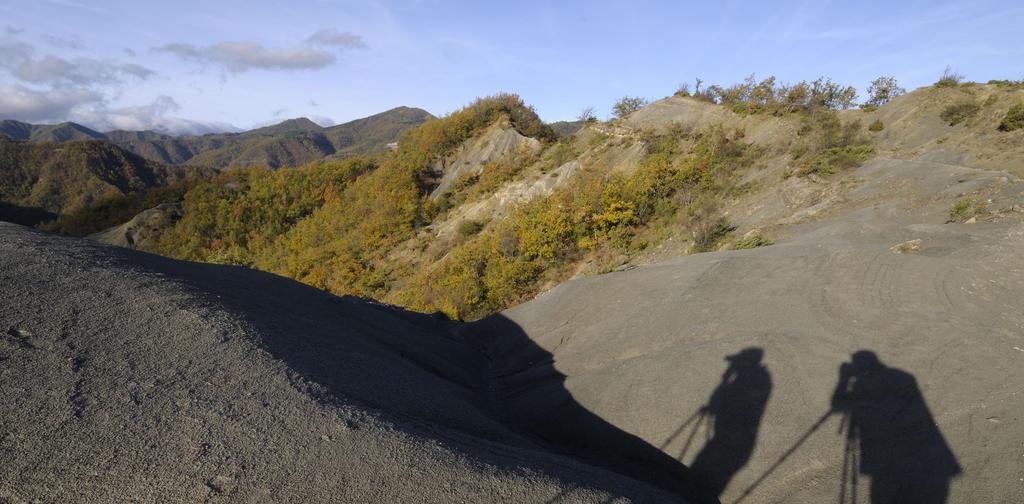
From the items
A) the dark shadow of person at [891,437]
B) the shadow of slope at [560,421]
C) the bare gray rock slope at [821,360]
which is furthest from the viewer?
the shadow of slope at [560,421]

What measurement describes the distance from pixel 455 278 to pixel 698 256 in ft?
39.8

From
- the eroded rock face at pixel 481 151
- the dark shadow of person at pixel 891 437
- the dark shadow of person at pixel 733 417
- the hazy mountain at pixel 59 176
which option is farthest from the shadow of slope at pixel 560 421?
the hazy mountain at pixel 59 176

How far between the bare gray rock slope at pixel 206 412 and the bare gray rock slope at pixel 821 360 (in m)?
1.65

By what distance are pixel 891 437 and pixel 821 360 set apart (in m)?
1.74

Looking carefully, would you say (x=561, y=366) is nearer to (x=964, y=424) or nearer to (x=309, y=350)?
(x=309, y=350)

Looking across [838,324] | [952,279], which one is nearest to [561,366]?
[838,324]

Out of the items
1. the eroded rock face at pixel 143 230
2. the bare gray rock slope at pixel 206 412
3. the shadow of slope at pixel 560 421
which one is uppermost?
the bare gray rock slope at pixel 206 412

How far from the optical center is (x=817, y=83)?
25422 mm

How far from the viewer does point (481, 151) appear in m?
41.1

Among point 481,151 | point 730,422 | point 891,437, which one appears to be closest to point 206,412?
point 730,422

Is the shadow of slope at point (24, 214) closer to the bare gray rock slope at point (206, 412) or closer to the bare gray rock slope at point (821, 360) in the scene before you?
the bare gray rock slope at point (206, 412)

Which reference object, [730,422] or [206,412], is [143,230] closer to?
[206,412]

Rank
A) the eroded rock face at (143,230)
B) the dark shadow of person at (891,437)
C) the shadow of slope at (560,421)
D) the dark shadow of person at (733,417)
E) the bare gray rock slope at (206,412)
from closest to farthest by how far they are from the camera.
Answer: the bare gray rock slope at (206,412) → the dark shadow of person at (891,437) → the dark shadow of person at (733,417) → the shadow of slope at (560,421) → the eroded rock face at (143,230)

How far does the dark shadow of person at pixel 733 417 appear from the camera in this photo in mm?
6547
